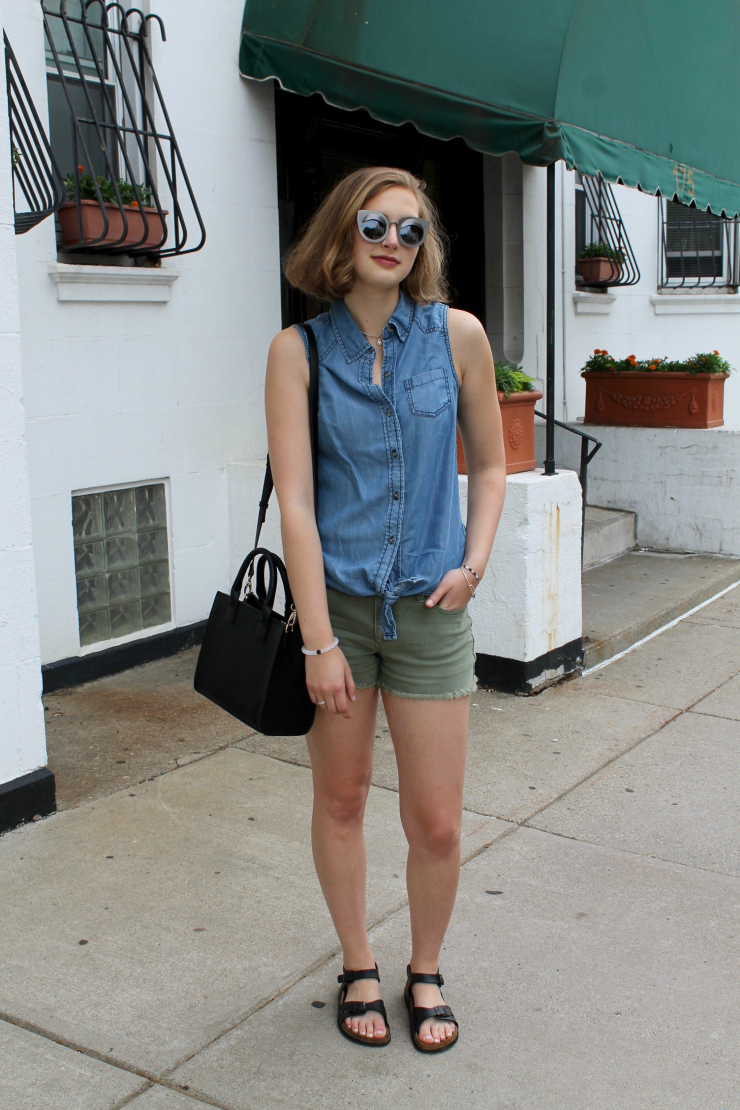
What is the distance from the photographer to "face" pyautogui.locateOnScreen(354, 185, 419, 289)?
2293mm

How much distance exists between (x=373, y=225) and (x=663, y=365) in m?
6.16

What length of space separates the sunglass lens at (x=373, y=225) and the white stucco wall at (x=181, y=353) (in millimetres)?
2806

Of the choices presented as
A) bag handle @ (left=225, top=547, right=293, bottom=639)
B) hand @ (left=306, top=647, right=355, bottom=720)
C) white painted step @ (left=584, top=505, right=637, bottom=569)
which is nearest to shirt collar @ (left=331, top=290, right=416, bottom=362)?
bag handle @ (left=225, top=547, right=293, bottom=639)

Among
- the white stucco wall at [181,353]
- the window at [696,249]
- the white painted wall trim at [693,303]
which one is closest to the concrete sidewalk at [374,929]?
the white stucco wall at [181,353]

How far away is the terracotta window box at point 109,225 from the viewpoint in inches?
190

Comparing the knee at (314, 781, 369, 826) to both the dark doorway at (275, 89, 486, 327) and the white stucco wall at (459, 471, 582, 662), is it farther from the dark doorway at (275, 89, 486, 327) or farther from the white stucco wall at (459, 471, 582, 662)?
the dark doorway at (275, 89, 486, 327)

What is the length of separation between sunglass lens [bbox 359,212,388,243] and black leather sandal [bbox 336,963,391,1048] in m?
1.68

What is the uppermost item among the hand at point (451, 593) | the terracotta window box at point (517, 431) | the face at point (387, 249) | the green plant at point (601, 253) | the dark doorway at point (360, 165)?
the dark doorway at point (360, 165)

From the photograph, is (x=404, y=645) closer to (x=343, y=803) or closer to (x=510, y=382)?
(x=343, y=803)

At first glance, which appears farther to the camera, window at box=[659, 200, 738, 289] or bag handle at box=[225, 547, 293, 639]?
window at box=[659, 200, 738, 289]

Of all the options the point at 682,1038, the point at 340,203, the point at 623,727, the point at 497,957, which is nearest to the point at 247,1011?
the point at 497,957

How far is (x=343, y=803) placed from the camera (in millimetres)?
2463

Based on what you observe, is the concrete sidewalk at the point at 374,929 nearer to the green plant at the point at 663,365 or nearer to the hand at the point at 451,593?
the hand at the point at 451,593

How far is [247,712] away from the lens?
7.88ft
